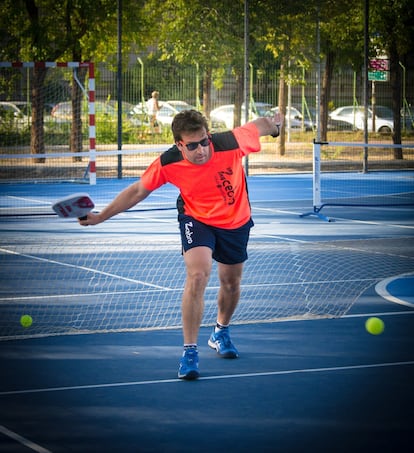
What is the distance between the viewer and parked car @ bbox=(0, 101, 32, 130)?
25.2 metres

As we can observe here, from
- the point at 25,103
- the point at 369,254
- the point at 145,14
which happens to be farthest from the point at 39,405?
Answer: the point at 145,14

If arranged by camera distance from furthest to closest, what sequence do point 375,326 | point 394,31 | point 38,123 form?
point 394,31
point 38,123
point 375,326

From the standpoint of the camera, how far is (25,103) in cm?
2559

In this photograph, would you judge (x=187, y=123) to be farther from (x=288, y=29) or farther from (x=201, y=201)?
(x=288, y=29)

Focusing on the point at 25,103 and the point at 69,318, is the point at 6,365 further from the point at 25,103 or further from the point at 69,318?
the point at 25,103

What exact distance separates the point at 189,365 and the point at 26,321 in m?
2.29

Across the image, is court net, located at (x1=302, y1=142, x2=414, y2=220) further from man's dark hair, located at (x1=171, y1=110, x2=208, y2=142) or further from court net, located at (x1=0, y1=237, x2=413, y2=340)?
man's dark hair, located at (x1=171, y1=110, x2=208, y2=142)

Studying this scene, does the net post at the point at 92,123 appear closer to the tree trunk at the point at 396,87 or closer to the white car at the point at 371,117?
the tree trunk at the point at 396,87

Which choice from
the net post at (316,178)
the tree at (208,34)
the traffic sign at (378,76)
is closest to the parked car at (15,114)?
the tree at (208,34)

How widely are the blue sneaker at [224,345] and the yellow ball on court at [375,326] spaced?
1254 millimetres

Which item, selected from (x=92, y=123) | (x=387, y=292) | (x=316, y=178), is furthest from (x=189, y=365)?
(x=92, y=123)

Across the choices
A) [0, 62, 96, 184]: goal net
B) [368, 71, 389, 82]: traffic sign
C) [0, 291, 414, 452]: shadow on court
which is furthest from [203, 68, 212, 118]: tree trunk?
[0, 291, 414, 452]: shadow on court

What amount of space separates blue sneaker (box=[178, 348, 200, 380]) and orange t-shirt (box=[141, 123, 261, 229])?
87 cm

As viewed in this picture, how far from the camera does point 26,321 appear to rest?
841 centimetres
